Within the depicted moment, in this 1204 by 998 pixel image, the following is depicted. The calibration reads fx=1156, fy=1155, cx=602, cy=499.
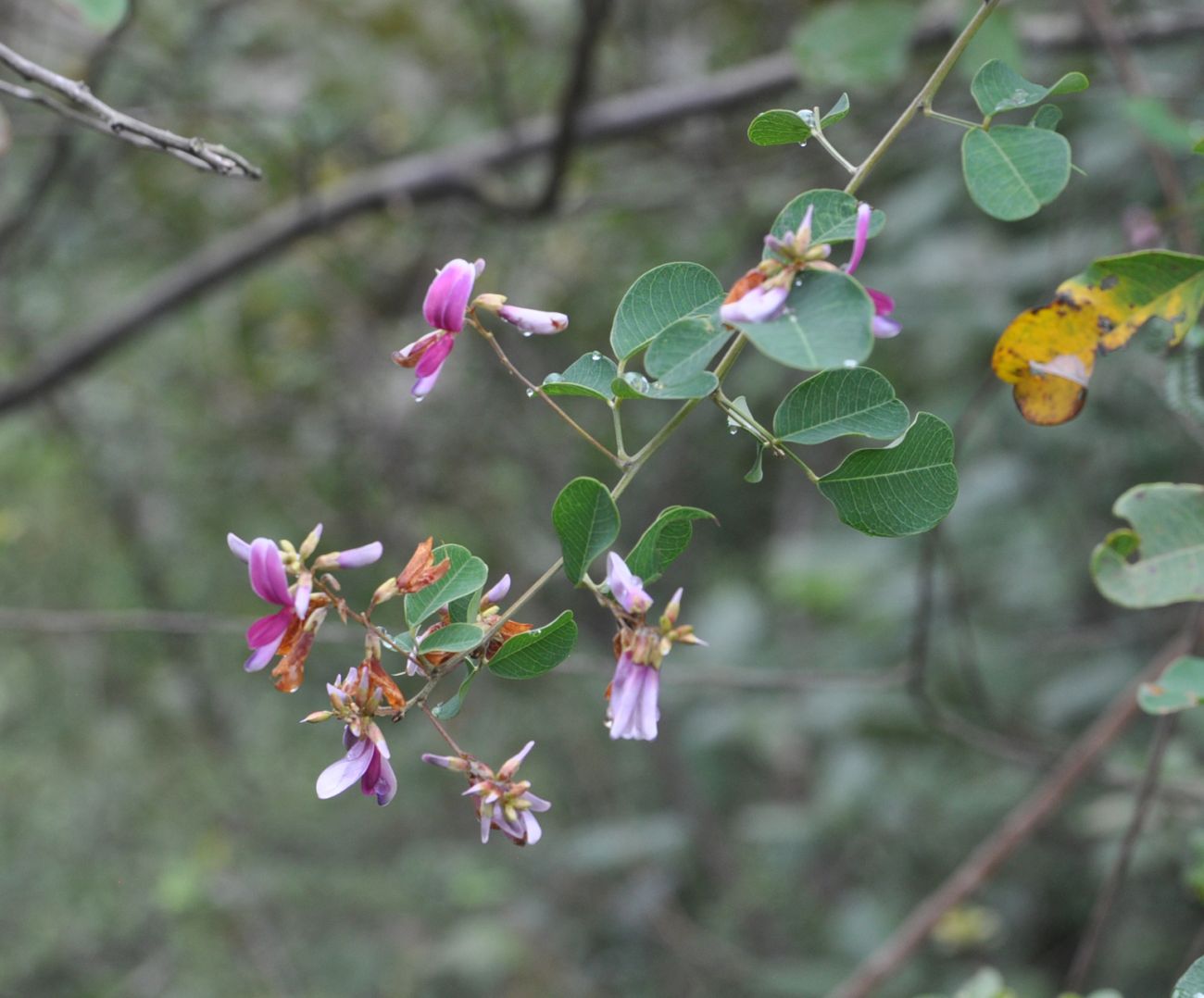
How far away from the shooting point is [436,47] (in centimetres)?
287

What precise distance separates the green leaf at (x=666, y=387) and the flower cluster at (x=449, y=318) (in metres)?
0.05

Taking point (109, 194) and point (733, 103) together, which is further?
point (109, 194)

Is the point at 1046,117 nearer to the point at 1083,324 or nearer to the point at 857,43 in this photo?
the point at 1083,324

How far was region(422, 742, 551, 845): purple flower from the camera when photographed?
528 millimetres

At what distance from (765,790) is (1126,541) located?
2.50 meters

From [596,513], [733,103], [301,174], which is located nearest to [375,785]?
[596,513]

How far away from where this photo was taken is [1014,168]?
0.55 metres

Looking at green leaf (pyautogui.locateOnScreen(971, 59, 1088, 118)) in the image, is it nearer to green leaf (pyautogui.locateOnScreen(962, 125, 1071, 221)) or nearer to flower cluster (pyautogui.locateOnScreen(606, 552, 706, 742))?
green leaf (pyautogui.locateOnScreen(962, 125, 1071, 221))

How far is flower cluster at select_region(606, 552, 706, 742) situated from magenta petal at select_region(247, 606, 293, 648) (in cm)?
15

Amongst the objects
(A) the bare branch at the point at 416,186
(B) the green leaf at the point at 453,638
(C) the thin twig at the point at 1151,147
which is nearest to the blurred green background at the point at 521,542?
(A) the bare branch at the point at 416,186

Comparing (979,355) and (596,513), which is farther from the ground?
(596,513)

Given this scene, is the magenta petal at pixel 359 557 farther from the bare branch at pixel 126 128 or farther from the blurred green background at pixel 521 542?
the blurred green background at pixel 521 542

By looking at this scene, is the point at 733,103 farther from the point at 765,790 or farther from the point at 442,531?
the point at 765,790

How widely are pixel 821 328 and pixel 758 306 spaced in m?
0.03
